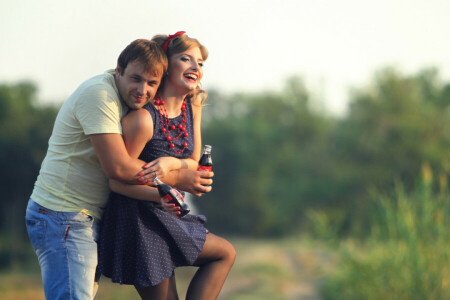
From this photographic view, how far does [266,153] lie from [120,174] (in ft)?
106

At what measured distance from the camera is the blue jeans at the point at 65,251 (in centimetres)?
289

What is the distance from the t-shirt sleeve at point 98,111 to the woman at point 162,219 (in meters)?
0.10

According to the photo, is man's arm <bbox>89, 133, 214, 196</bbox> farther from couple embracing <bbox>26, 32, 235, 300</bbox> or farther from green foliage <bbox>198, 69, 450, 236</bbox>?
green foliage <bbox>198, 69, 450, 236</bbox>

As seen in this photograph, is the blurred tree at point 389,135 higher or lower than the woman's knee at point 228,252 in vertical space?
lower

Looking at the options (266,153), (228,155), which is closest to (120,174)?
(228,155)

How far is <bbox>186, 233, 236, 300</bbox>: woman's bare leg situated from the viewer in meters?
3.22

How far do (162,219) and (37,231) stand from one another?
631 mm

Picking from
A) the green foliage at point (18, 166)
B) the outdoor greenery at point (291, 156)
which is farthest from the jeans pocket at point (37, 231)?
the green foliage at point (18, 166)

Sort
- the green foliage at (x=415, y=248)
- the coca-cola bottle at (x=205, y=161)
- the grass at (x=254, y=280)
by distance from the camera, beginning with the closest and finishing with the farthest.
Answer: the coca-cola bottle at (x=205, y=161)
the green foliage at (x=415, y=248)
the grass at (x=254, y=280)

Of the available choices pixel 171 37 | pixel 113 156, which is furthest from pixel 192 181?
pixel 171 37

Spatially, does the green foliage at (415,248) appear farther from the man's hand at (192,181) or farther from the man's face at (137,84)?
the man's face at (137,84)

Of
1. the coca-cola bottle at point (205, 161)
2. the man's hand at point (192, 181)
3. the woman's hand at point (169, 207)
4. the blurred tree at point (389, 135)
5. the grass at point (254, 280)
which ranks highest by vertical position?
the coca-cola bottle at point (205, 161)

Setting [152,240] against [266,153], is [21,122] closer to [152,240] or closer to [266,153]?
[266,153]

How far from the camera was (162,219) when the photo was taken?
10.2 ft
